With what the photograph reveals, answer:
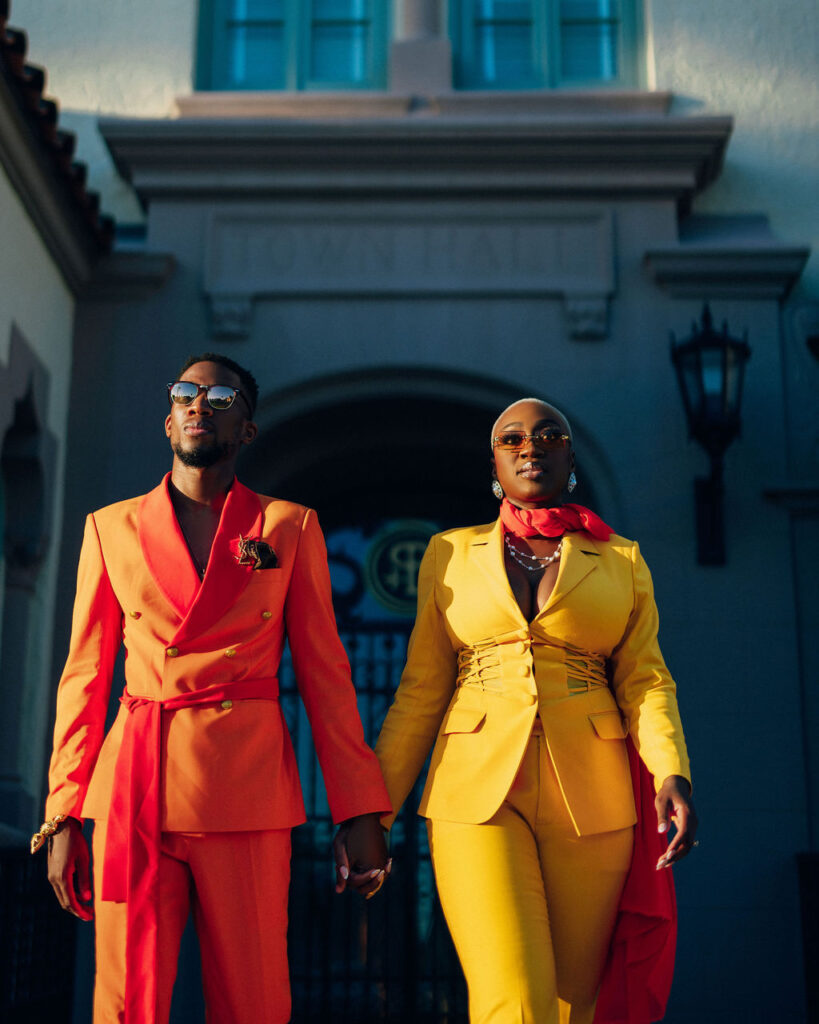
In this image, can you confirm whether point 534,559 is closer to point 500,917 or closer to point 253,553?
point 253,553

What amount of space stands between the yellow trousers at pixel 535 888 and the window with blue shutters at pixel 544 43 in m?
5.38

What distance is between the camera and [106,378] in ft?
23.6

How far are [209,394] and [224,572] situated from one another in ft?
1.67

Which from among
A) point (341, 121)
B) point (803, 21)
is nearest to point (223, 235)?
point (341, 121)

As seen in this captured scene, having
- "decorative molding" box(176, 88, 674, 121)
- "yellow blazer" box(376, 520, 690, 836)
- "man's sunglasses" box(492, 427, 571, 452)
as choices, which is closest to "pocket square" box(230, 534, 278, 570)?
"yellow blazer" box(376, 520, 690, 836)

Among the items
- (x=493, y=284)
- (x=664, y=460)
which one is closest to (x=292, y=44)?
(x=493, y=284)

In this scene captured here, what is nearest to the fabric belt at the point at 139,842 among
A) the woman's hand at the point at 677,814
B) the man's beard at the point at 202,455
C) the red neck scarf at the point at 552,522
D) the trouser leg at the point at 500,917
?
the man's beard at the point at 202,455

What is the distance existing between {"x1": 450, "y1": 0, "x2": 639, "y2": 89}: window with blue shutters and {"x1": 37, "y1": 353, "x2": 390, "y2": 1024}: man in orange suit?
4792mm

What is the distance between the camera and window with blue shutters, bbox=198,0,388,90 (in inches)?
311

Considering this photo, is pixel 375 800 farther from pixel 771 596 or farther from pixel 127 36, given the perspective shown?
pixel 127 36

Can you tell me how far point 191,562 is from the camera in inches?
136

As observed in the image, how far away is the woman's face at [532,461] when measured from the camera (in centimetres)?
383

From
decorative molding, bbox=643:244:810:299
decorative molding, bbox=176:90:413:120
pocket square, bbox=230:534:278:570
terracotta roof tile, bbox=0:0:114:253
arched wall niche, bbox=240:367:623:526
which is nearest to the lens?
pocket square, bbox=230:534:278:570

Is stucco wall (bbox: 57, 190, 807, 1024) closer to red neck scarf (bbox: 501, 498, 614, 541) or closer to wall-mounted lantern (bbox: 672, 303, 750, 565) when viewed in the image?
wall-mounted lantern (bbox: 672, 303, 750, 565)
